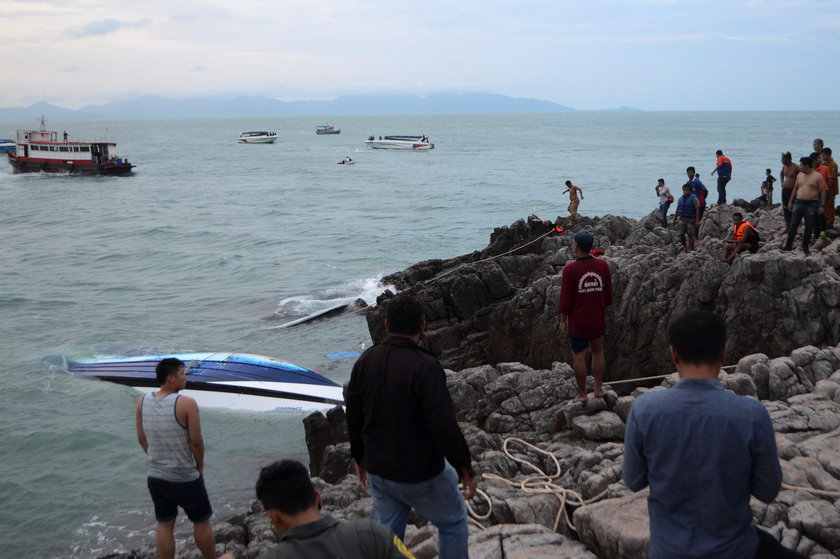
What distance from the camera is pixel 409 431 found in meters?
4.21

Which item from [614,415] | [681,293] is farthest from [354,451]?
[681,293]

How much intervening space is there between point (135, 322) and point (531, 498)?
64.2ft

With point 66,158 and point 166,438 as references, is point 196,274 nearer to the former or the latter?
point 166,438

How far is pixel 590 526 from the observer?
5.05 m

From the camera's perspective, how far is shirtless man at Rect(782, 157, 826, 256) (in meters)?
12.9

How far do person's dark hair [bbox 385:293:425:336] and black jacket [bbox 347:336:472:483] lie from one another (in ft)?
0.19

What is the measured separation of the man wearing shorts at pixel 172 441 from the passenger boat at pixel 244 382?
30.1 ft

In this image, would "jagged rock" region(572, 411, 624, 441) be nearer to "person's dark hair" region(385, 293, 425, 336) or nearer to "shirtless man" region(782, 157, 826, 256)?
"person's dark hair" region(385, 293, 425, 336)

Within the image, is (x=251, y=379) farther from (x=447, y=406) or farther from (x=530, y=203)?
(x=530, y=203)

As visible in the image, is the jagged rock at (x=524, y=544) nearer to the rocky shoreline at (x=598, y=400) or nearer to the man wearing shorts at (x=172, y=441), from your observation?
the rocky shoreline at (x=598, y=400)

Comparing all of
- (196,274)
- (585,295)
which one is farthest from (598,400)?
(196,274)

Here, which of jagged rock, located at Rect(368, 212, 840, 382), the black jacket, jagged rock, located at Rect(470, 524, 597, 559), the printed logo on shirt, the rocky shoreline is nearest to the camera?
the black jacket

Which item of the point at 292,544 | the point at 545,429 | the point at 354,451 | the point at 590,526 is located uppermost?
the point at 292,544

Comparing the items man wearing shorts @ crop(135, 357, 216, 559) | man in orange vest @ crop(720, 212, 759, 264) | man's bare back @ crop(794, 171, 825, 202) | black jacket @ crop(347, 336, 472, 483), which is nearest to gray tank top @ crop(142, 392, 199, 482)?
man wearing shorts @ crop(135, 357, 216, 559)
